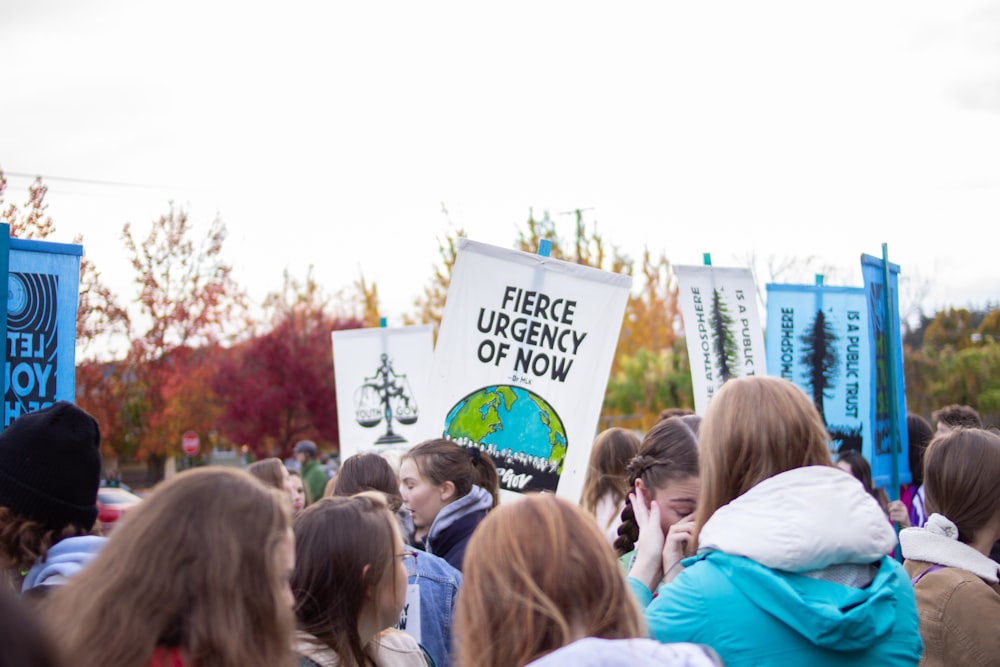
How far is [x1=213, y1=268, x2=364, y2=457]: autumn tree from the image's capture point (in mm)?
28844

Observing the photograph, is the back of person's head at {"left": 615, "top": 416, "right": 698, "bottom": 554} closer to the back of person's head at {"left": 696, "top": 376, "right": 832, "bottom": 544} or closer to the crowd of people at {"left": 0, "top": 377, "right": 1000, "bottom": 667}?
the crowd of people at {"left": 0, "top": 377, "right": 1000, "bottom": 667}

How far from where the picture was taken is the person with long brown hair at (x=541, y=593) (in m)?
2.04

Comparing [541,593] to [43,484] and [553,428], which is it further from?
[553,428]

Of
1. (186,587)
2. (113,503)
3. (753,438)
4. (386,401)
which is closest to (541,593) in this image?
(186,587)

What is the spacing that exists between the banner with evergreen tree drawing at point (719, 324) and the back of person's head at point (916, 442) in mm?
1454

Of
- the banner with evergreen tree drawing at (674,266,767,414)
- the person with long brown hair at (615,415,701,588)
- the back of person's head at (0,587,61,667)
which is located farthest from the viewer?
the banner with evergreen tree drawing at (674,266,767,414)

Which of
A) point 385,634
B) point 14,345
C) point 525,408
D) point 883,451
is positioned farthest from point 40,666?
point 883,451

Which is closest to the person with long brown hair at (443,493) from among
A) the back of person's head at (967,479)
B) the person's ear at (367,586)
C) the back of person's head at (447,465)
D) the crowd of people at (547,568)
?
the back of person's head at (447,465)

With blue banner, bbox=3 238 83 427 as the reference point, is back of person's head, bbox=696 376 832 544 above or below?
below

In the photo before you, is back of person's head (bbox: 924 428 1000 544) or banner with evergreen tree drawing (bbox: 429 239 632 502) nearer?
back of person's head (bbox: 924 428 1000 544)

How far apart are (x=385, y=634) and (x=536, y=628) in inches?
48.0

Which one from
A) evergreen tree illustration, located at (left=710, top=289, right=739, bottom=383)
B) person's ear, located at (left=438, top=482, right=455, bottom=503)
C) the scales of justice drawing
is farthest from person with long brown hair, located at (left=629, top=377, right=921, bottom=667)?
the scales of justice drawing

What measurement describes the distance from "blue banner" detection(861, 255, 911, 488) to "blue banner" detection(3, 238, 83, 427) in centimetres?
514

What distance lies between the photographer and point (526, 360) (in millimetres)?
5617
